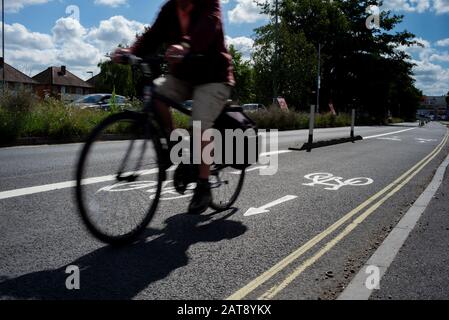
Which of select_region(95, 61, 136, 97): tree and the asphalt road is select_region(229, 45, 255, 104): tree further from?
the asphalt road

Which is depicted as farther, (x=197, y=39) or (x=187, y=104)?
(x=187, y=104)

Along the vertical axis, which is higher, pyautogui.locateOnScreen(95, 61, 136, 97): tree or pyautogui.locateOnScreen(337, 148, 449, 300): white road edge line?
pyautogui.locateOnScreen(95, 61, 136, 97): tree

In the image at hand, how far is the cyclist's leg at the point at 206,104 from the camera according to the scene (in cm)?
350

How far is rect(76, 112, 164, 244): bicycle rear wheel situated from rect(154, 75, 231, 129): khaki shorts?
0.40m

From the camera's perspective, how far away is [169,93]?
11.3 ft

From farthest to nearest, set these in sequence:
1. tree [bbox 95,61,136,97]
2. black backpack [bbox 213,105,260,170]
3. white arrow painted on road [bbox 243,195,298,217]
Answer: tree [bbox 95,61,136,97], white arrow painted on road [bbox 243,195,298,217], black backpack [bbox 213,105,260,170]

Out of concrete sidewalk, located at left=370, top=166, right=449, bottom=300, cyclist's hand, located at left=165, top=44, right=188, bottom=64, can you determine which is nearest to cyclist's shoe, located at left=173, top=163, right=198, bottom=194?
cyclist's hand, located at left=165, top=44, right=188, bottom=64

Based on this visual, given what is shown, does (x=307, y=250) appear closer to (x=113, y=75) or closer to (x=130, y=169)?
(x=130, y=169)

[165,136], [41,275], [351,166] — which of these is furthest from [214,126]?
[351,166]

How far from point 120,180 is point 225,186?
1366 millimetres

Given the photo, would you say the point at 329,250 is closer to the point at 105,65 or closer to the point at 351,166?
the point at 351,166

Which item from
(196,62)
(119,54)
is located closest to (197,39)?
(196,62)

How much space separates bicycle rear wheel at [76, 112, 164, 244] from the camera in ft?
9.86
